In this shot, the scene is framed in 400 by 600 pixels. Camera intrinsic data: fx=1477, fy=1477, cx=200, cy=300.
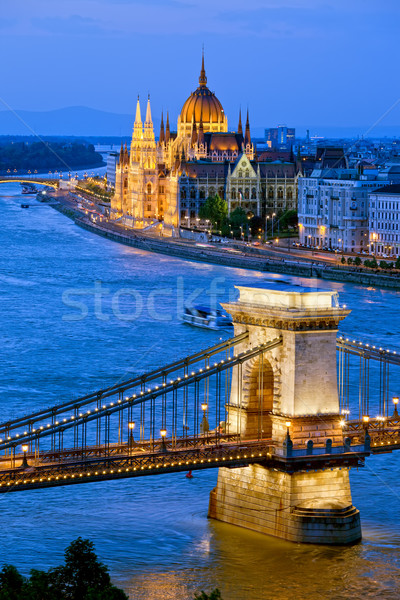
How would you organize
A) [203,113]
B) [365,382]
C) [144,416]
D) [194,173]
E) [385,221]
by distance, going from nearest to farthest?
[365,382]
[144,416]
[385,221]
[194,173]
[203,113]

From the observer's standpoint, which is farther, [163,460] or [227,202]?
[227,202]

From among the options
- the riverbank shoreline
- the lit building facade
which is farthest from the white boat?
the lit building facade

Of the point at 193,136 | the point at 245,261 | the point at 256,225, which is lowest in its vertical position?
the point at 245,261

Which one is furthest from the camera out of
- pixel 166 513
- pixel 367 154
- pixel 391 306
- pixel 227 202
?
pixel 367 154

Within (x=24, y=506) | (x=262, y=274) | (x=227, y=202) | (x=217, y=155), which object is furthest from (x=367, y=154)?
(x=24, y=506)

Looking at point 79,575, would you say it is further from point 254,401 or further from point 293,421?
point 254,401

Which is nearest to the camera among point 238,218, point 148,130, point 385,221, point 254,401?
point 254,401

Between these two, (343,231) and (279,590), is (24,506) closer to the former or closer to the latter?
(279,590)

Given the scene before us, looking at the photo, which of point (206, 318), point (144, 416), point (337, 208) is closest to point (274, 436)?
point (144, 416)
